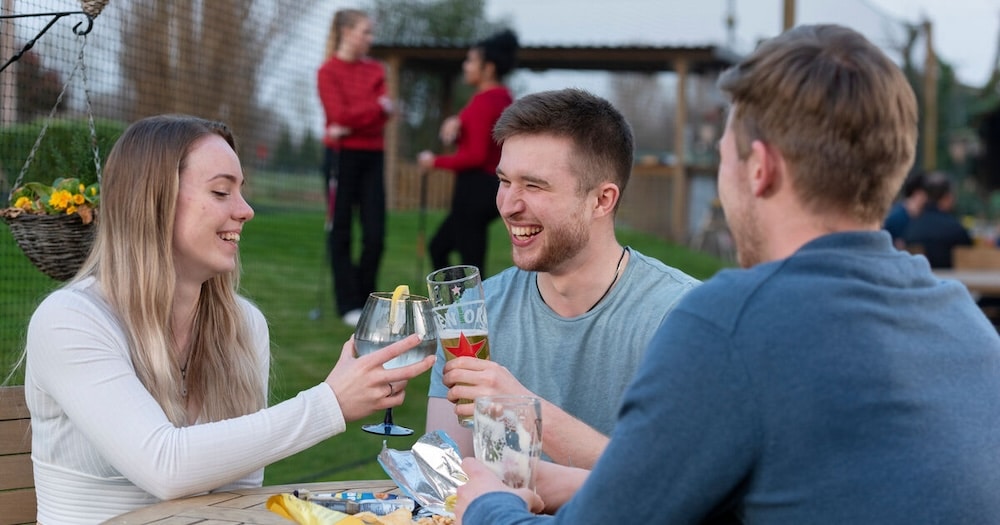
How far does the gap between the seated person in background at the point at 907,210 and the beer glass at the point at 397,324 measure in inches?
344

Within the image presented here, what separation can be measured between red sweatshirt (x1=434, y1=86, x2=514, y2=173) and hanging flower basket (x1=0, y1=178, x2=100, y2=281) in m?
3.96

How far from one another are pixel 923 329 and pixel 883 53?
368 mm

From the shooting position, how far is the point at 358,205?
24.7 ft

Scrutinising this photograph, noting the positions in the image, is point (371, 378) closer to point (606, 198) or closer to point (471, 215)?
point (606, 198)

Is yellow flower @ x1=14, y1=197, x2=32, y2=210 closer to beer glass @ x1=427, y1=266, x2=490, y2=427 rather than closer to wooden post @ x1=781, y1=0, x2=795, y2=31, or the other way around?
beer glass @ x1=427, y1=266, x2=490, y2=427

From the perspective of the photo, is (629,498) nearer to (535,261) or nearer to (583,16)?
(535,261)

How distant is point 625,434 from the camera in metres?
1.38

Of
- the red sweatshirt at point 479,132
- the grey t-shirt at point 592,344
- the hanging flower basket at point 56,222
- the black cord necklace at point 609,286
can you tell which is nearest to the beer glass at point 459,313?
the grey t-shirt at point 592,344

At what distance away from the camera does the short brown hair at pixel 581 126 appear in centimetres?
279

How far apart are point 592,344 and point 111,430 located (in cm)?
111

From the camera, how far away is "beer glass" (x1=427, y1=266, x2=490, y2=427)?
208 cm

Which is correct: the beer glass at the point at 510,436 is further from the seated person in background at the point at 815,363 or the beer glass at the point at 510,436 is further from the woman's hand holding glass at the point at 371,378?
the woman's hand holding glass at the point at 371,378

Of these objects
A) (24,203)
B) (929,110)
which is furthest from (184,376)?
(929,110)

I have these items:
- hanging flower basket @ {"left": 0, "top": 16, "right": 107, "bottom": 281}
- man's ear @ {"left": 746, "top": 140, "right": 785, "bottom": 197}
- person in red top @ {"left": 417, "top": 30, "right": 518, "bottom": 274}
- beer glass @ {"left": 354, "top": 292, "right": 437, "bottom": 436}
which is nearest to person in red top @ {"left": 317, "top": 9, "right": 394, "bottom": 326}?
person in red top @ {"left": 417, "top": 30, "right": 518, "bottom": 274}
